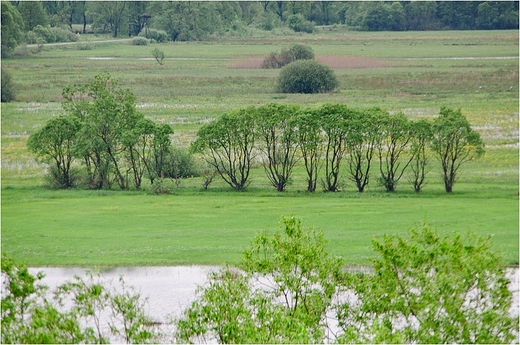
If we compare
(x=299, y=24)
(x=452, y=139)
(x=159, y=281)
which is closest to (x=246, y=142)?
(x=452, y=139)

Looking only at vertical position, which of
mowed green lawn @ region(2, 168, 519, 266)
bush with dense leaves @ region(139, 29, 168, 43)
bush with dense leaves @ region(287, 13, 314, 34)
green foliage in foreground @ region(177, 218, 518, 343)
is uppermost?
bush with dense leaves @ region(287, 13, 314, 34)

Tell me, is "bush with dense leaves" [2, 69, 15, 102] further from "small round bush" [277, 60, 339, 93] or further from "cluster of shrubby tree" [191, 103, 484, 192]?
"cluster of shrubby tree" [191, 103, 484, 192]

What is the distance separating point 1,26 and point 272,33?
3768 centimetres

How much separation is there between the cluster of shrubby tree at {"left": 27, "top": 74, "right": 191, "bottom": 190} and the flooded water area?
14.9 meters

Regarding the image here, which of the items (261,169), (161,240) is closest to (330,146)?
(261,169)

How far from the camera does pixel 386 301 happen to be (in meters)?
15.7

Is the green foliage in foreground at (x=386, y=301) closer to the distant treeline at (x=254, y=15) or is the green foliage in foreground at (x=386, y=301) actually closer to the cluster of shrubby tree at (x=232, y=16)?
the cluster of shrubby tree at (x=232, y=16)

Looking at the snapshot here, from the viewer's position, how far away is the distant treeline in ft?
335

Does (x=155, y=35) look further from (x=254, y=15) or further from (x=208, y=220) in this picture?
(x=208, y=220)

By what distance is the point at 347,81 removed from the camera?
265 ft

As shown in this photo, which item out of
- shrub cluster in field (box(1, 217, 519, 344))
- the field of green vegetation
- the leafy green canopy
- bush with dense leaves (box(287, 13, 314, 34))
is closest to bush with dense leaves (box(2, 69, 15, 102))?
the field of green vegetation

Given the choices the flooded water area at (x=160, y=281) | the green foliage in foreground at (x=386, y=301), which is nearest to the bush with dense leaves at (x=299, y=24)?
the flooded water area at (x=160, y=281)

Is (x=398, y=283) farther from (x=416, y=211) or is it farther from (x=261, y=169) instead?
(x=261, y=169)

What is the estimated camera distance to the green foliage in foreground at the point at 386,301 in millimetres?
14443
